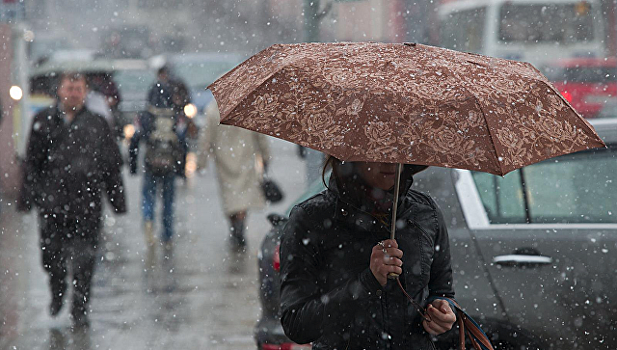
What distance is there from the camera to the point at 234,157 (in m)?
9.66

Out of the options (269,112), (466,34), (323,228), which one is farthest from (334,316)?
(466,34)

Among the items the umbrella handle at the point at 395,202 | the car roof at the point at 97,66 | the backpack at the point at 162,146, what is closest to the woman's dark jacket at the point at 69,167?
the backpack at the point at 162,146

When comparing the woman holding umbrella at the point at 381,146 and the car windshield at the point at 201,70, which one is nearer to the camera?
the woman holding umbrella at the point at 381,146

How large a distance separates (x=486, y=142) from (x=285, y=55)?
750 millimetres

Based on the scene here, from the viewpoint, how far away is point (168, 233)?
31.5 ft

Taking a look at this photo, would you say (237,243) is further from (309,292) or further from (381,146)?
(381,146)

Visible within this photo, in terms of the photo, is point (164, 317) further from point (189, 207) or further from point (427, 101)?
point (189, 207)

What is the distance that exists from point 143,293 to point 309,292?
4693 mm

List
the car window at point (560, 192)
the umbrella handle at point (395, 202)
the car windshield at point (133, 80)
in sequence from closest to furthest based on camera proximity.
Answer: the umbrella handle at point (395, 202) → the car window at point (560, 192) → the car windshield at point (133, 80)

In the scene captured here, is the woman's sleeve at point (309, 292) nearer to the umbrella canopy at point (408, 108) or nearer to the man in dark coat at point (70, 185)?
the umbrella canopy at point (408, 108)

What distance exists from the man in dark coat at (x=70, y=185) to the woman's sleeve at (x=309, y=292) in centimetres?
377

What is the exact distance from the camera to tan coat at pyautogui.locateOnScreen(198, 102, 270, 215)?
31.3ft

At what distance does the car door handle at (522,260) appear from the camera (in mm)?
4234

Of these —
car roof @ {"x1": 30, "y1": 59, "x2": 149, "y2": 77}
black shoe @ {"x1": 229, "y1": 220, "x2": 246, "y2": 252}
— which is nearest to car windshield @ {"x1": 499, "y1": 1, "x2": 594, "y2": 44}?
car roof @ {"x1": 30, "y1": 59, "x2": 149, "y2": 77}
